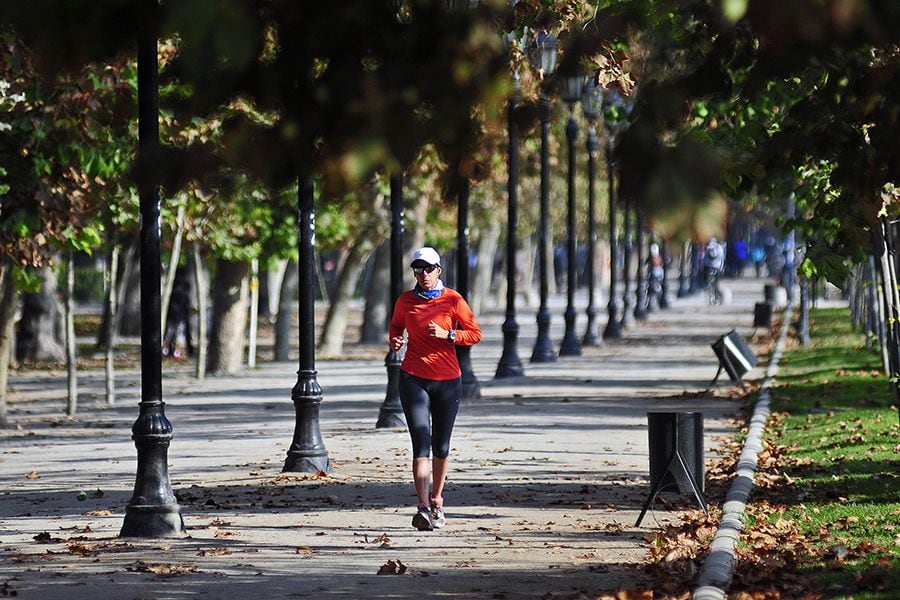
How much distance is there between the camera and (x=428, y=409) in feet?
39.8

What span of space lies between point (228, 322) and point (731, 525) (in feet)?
74.9

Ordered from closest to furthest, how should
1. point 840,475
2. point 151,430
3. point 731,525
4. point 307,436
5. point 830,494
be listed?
point 731,525, point 151,430, point 830,494, point 840,475, point 307,436

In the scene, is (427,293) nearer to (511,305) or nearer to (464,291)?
(464,291)

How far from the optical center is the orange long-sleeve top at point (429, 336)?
12.1 m

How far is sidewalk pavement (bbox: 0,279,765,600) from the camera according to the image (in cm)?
985

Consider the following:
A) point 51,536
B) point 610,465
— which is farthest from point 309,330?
point 51,536

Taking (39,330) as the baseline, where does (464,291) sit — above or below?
above

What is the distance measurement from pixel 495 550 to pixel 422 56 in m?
6.35

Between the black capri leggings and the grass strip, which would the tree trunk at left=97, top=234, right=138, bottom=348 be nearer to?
the grass strip

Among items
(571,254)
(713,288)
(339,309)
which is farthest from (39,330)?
(713,288)

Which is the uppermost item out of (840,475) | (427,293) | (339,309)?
(427,293)

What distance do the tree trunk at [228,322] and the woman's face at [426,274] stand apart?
69.9 feet

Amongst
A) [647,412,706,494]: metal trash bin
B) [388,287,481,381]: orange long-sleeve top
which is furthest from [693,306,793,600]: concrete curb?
[388,287,481,381]: orange long-sleeve top

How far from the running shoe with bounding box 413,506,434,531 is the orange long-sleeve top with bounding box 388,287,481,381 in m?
0.92
